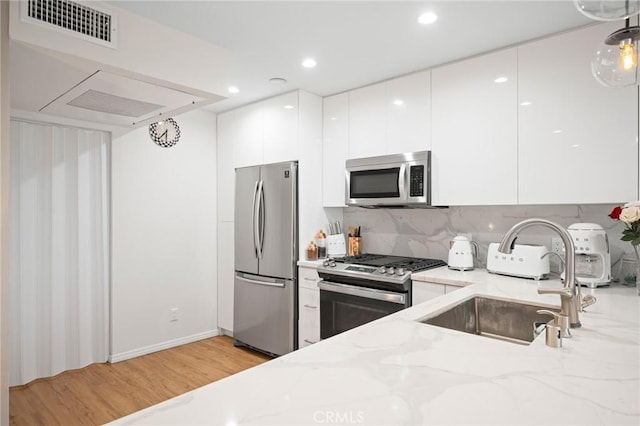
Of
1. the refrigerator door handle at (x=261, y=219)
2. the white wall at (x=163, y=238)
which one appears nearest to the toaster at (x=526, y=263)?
the refrigerator door handle at (x=261, y=219)

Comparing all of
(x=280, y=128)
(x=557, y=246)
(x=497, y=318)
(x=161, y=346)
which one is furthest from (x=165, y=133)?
(x=557, y=246)

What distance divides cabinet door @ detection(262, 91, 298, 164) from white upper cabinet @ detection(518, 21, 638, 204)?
1831 millimetres

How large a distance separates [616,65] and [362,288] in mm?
2032

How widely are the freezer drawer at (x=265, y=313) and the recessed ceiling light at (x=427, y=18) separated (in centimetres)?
223

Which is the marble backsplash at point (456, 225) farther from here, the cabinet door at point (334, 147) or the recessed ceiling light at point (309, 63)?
the recessed ceiling light at point (309, 63)

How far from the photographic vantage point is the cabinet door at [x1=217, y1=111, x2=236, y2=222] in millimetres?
4047

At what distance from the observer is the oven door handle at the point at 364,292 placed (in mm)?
2616

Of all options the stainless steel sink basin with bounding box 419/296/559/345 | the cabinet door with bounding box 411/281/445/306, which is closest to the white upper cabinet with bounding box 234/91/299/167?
the cabinet door with bounding box 411/281/445/306

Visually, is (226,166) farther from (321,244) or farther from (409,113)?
(409,113)

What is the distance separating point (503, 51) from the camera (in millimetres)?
2547

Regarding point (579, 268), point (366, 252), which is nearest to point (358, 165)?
point (366, 252)

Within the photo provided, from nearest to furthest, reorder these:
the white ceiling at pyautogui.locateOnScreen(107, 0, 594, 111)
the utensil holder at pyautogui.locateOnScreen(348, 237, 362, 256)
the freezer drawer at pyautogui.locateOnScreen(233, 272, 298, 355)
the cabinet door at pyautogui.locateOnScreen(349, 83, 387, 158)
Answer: the white ceiling at pyautogui.locateOnScreen(107, 0, 594, 111) < the cabinet door at pyautogui.locateOnScreen(349, 83, 387, 158) < the freezer drawer at pyautogui.locateOnScreen(233, 272, 298, 355) < the utensil holder at pyautogui.locateOnScreen(348, 237, 362, 256)

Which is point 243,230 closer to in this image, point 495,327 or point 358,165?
point 358,165

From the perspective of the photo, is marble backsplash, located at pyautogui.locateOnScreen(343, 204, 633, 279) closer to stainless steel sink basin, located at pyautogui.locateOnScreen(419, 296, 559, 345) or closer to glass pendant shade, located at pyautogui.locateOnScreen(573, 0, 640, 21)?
stainless steel sink basin, located at pyautogui.locateOnScreen(419, 296, 559, 345)
